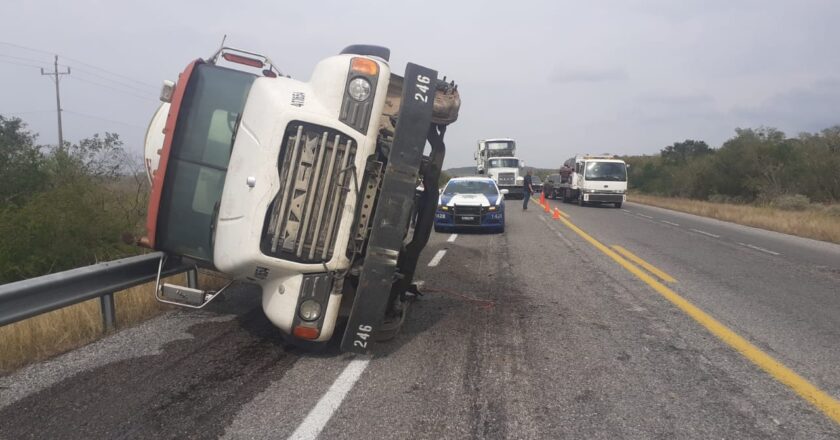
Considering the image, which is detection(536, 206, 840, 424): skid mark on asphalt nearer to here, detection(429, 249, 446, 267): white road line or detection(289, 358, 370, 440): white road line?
detection(289, 358, 370, 440): white road line

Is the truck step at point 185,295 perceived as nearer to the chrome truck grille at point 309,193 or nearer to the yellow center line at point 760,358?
the chrome truck grille at point 309,193

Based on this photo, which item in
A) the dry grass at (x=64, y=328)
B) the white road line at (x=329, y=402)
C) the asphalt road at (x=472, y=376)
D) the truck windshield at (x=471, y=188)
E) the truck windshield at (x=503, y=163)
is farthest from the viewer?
the truck windshield at (x=503, y=163)

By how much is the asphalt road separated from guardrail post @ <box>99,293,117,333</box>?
0.16m

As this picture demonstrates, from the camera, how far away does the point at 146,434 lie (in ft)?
10.6

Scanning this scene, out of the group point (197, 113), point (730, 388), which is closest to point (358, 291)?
point (197, 113)

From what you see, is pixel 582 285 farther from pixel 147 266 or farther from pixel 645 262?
pixel 147 266

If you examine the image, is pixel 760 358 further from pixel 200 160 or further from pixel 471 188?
pixel 471 188

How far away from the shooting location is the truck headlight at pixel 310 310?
420 cm

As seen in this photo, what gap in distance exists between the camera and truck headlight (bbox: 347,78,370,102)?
14.1 feet

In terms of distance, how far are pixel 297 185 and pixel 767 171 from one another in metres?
43.5

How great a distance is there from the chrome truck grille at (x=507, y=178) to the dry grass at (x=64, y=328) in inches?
1288

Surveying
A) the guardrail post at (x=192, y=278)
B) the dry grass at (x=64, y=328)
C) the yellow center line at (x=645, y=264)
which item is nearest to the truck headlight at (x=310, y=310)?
the dry grass at (x=64, y=328)

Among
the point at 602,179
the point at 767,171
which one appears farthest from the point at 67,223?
the point at 767,171

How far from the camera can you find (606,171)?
29.2 m
